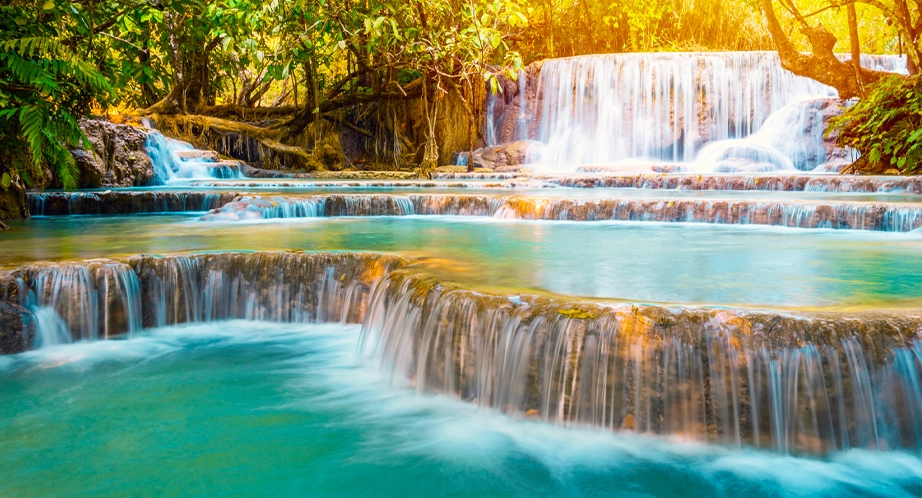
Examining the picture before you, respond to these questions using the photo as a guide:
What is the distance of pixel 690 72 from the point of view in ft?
58.5

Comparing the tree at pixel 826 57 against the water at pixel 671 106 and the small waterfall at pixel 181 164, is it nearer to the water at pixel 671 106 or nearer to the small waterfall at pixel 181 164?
the water at pixel 671 106

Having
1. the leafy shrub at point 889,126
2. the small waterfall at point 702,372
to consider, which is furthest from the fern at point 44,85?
the leafy shrub at point 889,126

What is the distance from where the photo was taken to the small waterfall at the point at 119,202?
31.0ft

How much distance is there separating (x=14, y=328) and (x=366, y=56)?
560 inches

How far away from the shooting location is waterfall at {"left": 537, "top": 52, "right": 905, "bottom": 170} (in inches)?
681

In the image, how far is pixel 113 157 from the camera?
41.4 feet

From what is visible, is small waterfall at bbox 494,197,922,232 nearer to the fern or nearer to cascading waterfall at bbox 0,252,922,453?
cascading waterfall at bbox 0,252,922,453

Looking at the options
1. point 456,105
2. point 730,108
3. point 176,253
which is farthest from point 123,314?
point 730,108

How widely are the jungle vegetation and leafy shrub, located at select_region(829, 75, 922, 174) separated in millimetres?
338

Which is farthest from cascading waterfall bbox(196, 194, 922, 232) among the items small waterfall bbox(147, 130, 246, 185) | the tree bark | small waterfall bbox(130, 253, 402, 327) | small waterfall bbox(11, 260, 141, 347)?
the tree bark

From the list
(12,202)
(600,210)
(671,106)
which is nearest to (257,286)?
(600,210)

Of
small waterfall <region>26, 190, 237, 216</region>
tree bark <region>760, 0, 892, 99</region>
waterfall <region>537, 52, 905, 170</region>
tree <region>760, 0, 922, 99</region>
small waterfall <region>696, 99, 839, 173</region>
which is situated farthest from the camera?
waterfall <region>537, 52, 905, 170</region>

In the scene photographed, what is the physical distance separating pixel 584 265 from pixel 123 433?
300 cm

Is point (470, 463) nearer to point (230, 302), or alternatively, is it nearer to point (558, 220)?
point (230, 302)
